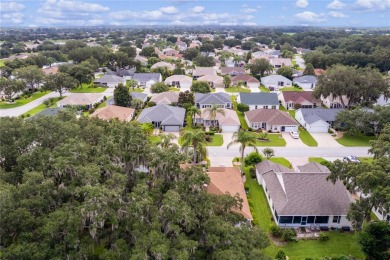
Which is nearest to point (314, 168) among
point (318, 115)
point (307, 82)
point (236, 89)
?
point (318, 115)

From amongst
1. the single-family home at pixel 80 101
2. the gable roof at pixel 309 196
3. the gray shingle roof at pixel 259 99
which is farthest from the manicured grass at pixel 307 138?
the single-family home at pixel 80 101

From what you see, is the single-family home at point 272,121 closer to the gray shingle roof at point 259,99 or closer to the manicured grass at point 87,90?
the gray shingle roof at point 259,99

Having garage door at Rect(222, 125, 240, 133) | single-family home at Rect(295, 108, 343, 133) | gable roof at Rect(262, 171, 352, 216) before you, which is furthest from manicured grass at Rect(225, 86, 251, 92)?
gable roof at Rect(262, 171, 352, 216)

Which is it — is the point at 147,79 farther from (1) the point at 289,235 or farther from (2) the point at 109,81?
(1) the point at 289,235

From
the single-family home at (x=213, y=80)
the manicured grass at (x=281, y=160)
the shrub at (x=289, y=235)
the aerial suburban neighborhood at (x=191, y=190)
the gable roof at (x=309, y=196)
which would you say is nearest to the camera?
the aerial suburban neighborhood at (x=191, y=190)

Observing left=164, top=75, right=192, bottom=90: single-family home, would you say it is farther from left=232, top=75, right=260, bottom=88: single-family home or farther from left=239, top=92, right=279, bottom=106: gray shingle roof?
left=239, top=92, right=279, bottom=106: gray shingle roof
